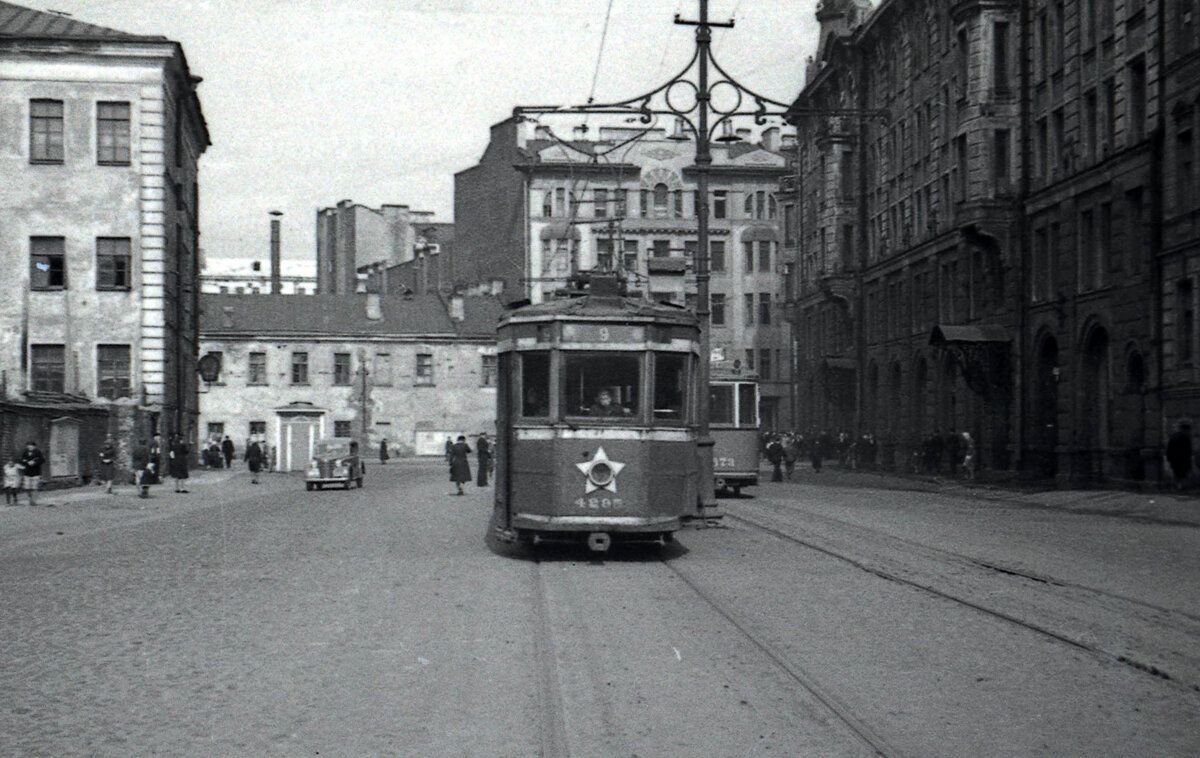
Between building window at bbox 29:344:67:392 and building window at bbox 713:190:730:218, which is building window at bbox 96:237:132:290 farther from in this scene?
building window at bbox 713:190:730:218

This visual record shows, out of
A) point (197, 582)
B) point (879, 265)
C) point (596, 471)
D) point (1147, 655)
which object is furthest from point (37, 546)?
point (879, 265)

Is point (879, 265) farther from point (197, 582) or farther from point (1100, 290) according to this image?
point (197, 582)

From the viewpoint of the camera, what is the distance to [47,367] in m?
46.0

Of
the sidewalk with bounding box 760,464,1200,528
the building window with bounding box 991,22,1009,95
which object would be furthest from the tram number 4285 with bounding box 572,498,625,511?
the building window with bounding box 991,22,1009,95

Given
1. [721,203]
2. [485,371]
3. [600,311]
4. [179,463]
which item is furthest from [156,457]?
[721,203]

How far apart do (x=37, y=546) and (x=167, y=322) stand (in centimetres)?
2745

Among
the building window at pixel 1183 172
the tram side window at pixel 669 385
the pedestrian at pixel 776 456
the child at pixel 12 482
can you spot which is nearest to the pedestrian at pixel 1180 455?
the building window at pixel 1183 172

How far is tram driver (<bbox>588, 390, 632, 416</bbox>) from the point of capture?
17.3 metres

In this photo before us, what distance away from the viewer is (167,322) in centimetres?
4794

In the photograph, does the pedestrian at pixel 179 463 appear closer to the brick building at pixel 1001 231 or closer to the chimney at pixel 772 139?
the brick building at pixel 1001 231

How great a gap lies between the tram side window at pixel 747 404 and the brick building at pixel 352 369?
1994 inches

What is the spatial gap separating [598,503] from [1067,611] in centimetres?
581

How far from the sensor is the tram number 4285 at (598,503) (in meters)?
17.0

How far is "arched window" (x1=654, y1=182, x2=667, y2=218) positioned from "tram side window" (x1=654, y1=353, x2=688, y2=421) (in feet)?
244
